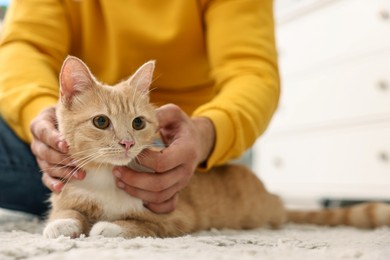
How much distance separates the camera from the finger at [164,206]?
0.98m

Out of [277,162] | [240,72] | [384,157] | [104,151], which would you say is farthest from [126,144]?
[277,162]

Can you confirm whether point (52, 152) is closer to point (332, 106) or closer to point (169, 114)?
point (169, 114)

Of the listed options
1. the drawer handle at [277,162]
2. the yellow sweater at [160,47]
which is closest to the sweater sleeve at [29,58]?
the yellow sweater at [160,47]

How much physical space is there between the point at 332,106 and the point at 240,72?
3.97ft

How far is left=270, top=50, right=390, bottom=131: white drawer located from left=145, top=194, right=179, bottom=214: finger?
1.39 metres

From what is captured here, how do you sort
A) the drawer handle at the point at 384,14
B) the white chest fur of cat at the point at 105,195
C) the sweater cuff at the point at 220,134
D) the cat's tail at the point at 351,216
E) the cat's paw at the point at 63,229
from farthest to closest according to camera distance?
1. the drawer handle at the point at 384,14
2. the cat's tail at the point at 351,216
3. the sweater cuff at the point at 220,134
4. the white chest fur of cat at the point at 105,195
5. the cat's paw at the point at 63,229

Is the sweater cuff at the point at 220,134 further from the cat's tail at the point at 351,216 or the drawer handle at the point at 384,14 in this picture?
the drawer handle at the point at 384,14

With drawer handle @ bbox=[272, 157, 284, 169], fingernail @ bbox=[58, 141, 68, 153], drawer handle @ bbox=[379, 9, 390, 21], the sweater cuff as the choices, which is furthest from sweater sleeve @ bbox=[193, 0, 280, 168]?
drawer handle @ bbox=[272, 157, 284, 169]

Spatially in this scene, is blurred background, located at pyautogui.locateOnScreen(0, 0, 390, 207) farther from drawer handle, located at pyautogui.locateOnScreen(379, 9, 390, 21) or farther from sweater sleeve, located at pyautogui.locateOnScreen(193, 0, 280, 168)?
sweater sleeve, located at pyautogui.locateOnScreen(193, 0, 280, 168)

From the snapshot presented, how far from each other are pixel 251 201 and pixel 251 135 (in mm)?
239

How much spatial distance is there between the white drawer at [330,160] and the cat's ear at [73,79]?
1547 millimetres

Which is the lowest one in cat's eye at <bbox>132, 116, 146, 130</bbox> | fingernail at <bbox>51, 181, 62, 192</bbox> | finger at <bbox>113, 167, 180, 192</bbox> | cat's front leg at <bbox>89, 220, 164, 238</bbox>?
cat's front leg at <bbox>89, 220, 164, 238</bbox>

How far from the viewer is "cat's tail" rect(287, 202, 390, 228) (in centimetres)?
135

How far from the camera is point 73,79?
0.92 metres
